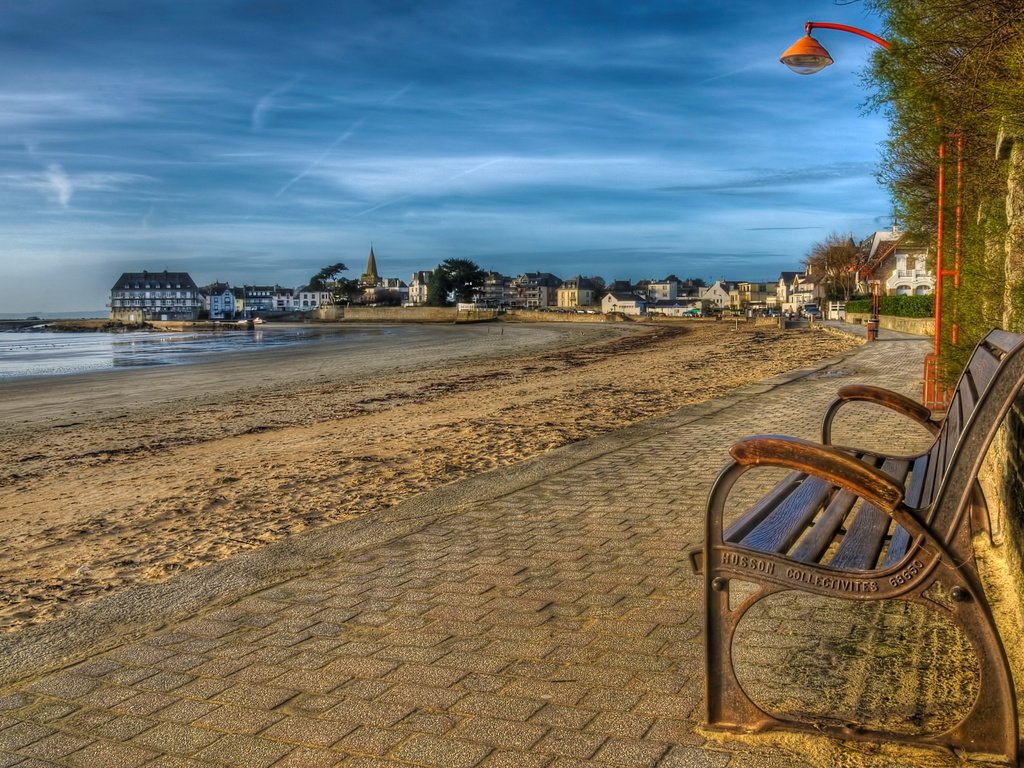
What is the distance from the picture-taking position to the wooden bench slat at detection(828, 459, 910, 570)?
2.97 metres

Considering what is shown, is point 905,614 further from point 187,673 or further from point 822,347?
point 822,347

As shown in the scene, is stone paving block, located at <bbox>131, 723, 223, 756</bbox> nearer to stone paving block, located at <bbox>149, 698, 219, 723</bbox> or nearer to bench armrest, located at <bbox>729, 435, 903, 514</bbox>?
stone paving block, located at <bbox>149, 698, 219, 723</bbox>

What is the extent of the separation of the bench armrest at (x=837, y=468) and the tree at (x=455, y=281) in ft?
477

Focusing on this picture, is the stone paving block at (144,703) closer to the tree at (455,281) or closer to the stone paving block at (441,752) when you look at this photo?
the stone paving block at (441,752)

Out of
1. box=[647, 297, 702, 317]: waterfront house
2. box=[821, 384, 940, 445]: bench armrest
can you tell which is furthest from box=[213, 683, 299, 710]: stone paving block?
box=[647, 297, 702, 317]: waterfront house

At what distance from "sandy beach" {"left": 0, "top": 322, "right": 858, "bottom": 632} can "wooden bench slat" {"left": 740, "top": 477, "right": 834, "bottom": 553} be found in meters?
3.42

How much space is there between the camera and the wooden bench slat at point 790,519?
3.08 metres

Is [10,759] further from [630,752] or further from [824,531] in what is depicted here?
[824,531]

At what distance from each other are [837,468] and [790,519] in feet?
2.78

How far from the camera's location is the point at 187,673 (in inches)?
138

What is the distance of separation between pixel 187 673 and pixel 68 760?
0.68m

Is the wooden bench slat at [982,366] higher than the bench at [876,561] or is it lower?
higher

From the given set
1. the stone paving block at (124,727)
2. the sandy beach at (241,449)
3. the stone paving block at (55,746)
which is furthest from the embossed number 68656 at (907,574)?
the sandy beach at (241,449)

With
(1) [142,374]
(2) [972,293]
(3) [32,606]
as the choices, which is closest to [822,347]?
(1) [142,374]
